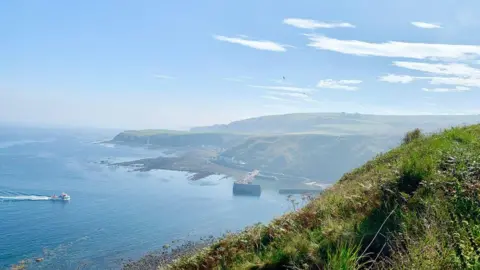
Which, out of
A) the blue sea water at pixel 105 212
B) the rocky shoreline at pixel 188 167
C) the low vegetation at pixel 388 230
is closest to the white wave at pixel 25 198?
the blue sea water at pixel 105 212

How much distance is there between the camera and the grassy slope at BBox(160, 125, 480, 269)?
340 cm

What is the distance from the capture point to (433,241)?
10.9ft

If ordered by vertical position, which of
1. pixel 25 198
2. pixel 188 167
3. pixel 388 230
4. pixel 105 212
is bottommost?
pixel 105 212

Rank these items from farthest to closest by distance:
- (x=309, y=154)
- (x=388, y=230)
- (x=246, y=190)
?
(x=309, y=154) → (x=246, y=190) → (x=388, y=230)

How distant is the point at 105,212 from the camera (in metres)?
61.0

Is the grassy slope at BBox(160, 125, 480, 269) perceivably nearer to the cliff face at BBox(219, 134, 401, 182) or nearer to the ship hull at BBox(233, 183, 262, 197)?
the ship hull at BBox(233, 183, 262, 197)

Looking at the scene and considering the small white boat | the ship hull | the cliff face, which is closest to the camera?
the small white boat

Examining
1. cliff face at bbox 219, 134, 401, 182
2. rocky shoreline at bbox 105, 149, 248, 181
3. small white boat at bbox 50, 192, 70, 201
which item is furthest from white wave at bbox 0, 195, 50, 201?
cliff face at bbox 219, 134, 401, 182

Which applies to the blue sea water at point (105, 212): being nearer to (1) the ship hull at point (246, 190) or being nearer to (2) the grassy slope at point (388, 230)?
(1) the ship hull at point (246, 190)

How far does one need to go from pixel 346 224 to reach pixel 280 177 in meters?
119

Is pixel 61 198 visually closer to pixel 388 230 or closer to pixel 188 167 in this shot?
pixel 188 167

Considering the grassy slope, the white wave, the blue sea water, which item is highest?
Result: the grassy slope

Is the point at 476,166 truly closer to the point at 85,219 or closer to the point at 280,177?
the point at 85,219

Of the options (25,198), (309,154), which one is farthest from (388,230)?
(309,154)
